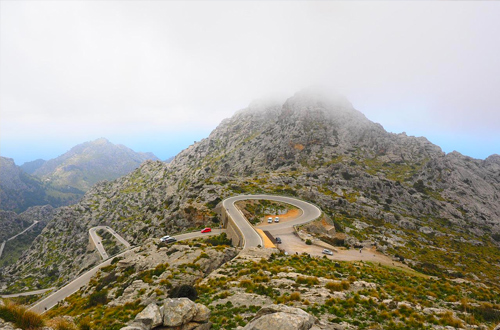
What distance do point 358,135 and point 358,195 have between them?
57.2 m

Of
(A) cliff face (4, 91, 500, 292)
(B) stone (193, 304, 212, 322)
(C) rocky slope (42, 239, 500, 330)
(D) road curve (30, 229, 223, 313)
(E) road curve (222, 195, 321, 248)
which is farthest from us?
(A) cliff face (4, 91, 500, 292)

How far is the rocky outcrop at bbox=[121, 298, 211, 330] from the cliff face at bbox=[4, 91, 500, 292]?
44244 mm

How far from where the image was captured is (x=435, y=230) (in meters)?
79.2

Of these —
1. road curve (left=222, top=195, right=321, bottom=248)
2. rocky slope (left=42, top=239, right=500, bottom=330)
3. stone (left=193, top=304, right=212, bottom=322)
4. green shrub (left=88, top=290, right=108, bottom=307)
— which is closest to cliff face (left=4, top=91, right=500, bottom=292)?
road curve (left=222, top=195, right=321, bottom=248)

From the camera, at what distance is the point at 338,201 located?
3270 inches

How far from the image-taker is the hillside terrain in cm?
2516

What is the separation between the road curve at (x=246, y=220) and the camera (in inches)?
1574

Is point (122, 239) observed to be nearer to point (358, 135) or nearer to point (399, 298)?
point (399, 298)

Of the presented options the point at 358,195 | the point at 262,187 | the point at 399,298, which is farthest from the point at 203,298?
the point at 358,195

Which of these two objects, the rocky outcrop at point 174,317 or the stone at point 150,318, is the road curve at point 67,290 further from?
the stone at point 150,318

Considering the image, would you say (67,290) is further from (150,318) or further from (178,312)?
(178,312)

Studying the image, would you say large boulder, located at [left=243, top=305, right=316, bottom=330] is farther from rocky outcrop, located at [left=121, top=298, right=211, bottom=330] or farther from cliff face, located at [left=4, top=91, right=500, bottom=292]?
cliff face, located at [left=4, top=91, right=500, bottom=292]

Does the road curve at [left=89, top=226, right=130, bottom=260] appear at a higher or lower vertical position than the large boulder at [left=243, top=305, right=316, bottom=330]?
lower

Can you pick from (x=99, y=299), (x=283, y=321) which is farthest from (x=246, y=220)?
(x=283, y=321)
